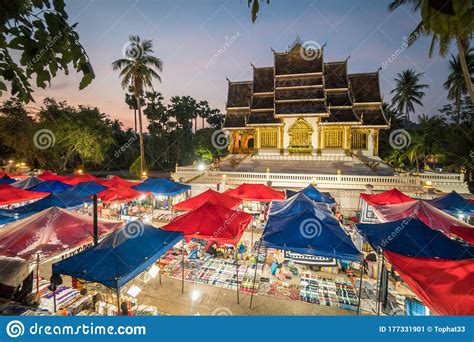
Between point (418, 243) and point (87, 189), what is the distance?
14298mm

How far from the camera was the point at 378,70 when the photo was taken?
28953 millimetres

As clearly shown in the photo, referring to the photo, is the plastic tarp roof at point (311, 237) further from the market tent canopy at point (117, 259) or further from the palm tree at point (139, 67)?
the palm tree at point (139, 67)

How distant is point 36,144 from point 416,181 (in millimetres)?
36466

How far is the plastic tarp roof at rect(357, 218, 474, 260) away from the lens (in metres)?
5.36

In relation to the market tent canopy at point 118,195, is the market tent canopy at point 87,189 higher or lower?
higher

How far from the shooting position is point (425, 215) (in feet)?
27.0

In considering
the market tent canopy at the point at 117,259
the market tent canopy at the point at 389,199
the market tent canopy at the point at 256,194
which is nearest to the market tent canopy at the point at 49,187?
the market tent canopy at the point at 256,194

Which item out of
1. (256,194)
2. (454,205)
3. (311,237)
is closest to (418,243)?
(311,237)

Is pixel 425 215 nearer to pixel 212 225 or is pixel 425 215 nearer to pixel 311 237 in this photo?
pixel 311 237

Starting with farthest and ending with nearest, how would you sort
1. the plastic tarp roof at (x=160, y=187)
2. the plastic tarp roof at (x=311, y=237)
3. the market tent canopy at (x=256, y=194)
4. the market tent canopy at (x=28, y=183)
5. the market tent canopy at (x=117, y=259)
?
the market tent canopy at (x=28, y=183)
the plastic tarp roof at (x=160, y=187)
the market tent canopy at (x=256, y=194)
the plastic tarp roof at (x=311, y=237)
the market tent canopy at (x=117, y=259)

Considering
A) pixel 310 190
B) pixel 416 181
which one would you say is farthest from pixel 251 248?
pixel 416 181

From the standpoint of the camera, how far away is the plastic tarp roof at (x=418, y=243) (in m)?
5.36

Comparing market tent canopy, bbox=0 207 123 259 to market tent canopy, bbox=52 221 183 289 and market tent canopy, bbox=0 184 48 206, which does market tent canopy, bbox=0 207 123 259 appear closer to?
market tent canopy, bbox=52 221 183 289
